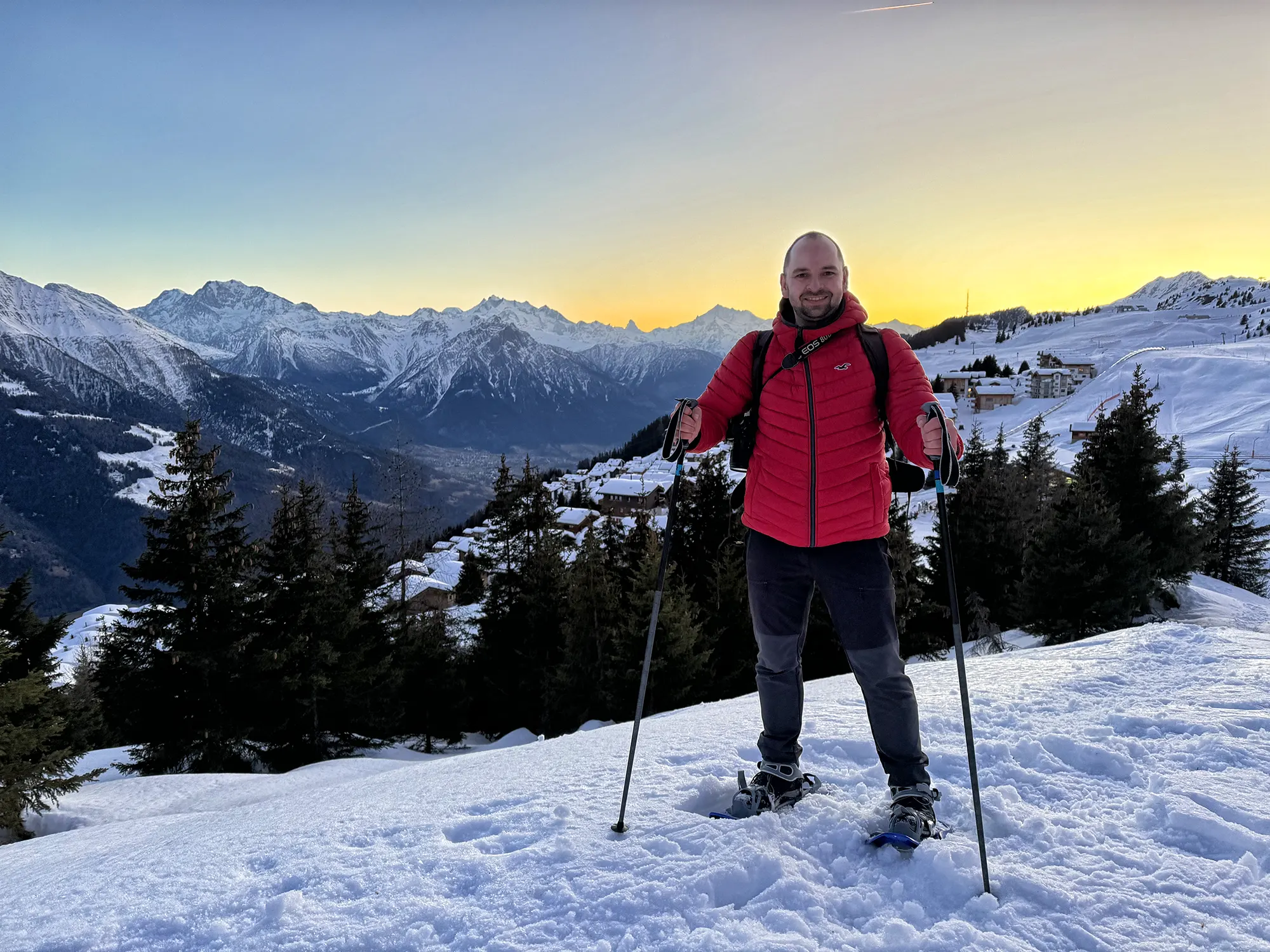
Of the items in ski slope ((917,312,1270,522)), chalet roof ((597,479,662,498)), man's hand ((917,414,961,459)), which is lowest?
man's hand ((917,414,961,459))

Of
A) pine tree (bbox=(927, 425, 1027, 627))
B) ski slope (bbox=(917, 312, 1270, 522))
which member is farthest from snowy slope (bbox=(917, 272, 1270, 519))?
pine tree (bbox=(927, 425, 1027, 627))

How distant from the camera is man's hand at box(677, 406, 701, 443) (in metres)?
3.23

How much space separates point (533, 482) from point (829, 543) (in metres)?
23.4

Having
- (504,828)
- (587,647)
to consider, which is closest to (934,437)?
(504,828)

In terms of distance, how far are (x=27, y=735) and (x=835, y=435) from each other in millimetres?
14172

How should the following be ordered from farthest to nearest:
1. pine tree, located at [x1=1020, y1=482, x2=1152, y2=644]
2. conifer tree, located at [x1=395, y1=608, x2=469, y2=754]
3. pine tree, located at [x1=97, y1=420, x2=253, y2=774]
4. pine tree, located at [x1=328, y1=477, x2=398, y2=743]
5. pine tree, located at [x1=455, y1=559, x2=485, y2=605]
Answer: pine tree, located at [x1=455, y1=559, x2=485, y2=605] → conifer tree, located at [x1=395, y1=608, x2=469, y2=754] → pine tree, located at [x1=328, y1=477, x2=398, y2=743] → pine tree, located at [x1=1020, y1=482, x2=1152, y2=644] → pine tree, located at [x1=97, y1=420, x2=253, y2=774]

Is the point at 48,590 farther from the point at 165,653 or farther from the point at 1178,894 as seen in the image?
the point at 1178,894

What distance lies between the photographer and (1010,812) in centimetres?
305

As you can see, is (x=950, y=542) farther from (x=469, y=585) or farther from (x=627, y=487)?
(x=627, y=487)

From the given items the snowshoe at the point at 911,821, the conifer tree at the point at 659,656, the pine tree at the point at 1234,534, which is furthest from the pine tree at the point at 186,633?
the pine tree at the point at 1234,534

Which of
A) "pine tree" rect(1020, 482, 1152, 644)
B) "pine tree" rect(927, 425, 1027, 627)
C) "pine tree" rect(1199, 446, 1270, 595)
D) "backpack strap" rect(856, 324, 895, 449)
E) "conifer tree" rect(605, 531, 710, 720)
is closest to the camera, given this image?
"backpack strap" rect(856, 324, 895, 449)

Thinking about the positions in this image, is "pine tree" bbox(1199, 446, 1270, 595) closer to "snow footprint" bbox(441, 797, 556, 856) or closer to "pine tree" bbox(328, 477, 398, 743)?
"pine tree" bbox(328, 477, 398, 743)

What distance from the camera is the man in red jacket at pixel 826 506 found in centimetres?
295

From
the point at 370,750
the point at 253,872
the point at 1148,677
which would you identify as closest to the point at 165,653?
the point at 370,750
